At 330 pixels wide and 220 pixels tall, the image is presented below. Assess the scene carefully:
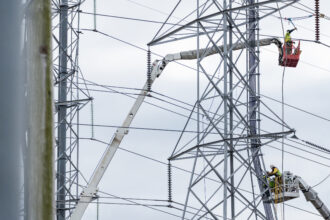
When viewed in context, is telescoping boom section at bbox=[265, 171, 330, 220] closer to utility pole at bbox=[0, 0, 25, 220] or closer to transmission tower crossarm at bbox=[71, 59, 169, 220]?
transmission tower crossarm at bbox=[71, 59, 169, 220]

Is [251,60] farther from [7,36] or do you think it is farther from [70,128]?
[7,36]

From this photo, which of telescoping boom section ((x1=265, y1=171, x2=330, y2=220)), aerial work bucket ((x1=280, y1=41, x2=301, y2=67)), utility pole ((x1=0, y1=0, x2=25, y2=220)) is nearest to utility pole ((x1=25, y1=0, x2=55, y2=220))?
utility pole ((x1=0, y1=0, x2=25, y2=220))

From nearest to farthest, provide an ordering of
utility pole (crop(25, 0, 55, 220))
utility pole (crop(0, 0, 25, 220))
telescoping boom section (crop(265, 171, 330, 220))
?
utility pole (crop(0, 0, 25, 220)), utility pole (crop(25, 0, 55, 220)), telescoping boom section (crop(265, 171, 330, 220))

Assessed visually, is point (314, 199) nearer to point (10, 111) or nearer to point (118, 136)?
point (118, 136)

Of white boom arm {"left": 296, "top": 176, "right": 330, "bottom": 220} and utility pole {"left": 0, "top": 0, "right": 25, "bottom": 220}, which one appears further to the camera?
white boom arm {"left": 296, "top": 176, "right": 330, "bottom": 220}

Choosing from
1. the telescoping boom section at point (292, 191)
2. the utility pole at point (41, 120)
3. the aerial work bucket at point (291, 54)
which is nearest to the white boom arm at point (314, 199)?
the telescoping boom section at point (292, 191)

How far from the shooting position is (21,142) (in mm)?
1780

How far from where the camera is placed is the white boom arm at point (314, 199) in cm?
2433

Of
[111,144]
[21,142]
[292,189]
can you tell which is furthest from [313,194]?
[21,142]

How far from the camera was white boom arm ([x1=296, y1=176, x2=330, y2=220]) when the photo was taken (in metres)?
24.3

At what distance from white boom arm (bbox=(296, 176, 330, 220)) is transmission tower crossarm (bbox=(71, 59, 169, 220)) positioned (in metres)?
6.47

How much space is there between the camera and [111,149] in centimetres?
2719

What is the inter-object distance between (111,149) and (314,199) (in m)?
7.43

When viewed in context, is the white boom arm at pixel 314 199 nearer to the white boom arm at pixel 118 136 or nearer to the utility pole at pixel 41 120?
the white boom arm at pixel 118 136
